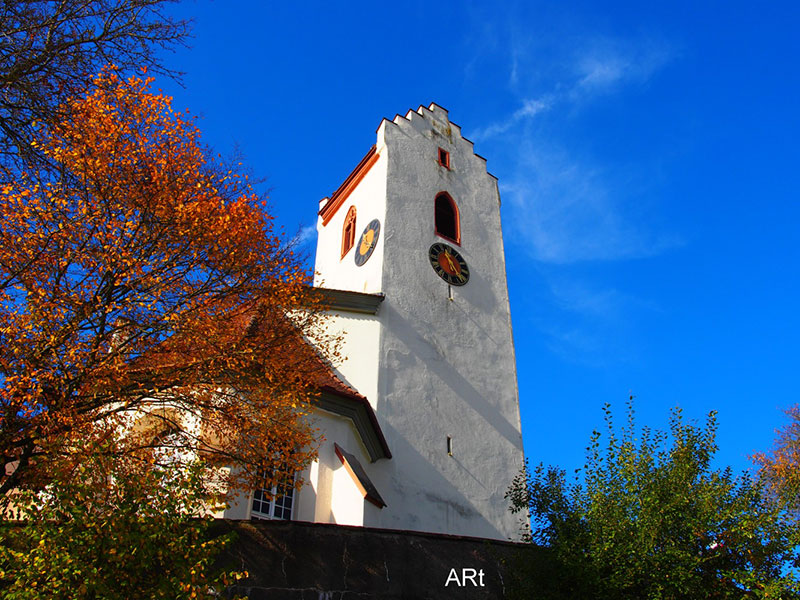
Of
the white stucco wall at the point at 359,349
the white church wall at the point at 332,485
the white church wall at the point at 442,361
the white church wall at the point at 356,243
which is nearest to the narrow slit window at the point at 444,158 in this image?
the white church wall at the point at 442,361

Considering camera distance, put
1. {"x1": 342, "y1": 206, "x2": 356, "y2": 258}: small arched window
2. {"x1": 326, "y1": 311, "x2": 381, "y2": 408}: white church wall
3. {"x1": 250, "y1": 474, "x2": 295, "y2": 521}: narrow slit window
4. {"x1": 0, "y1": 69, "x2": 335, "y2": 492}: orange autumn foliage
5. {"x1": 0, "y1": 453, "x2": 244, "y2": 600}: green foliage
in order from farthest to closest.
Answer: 1. {"x1": 342, "y1": 206, "x2": 356, "y2": 258}: small arched window
2. {"x1": 326, "y1": 311, "x2": 381, "y2": 408}: white church wall
3. {"x1": 250, "y1": 474, "x2": 295, "y2": 521}: narrow slit window
4. {"x1": 0, "y1": 69, "x2": 335, "y2": 492}: orange autumn foliage
5. {"x1": 0, "y1": 453, "x2": 244, "y2": 600}: green foliage

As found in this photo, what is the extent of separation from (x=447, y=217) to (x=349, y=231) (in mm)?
3791

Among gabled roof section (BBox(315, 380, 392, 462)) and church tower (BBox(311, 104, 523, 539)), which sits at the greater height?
church tower (BBox(311, 104, 523, 539))

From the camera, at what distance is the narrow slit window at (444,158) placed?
86.3 feet

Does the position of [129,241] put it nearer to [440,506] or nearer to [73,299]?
[73,299]

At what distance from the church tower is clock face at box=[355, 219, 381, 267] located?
0.16 feet

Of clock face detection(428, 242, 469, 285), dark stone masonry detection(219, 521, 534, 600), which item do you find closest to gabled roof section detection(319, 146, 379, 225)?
clock face detection(428, 242, 469, 285)

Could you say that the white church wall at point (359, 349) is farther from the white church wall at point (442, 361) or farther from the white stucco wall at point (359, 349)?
the white church wall at point (442, 361)

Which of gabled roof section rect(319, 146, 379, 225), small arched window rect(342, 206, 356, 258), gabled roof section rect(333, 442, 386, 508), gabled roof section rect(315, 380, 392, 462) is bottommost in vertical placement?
gabled roof section rect(333, 442, 386, 508)

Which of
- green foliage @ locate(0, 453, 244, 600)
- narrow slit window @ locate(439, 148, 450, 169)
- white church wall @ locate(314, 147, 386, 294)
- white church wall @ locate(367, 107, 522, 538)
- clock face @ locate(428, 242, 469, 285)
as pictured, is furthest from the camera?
narrow slit window @ locate(439, 148, 450, 169)

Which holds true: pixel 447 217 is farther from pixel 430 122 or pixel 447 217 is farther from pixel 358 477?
pixel 358 477

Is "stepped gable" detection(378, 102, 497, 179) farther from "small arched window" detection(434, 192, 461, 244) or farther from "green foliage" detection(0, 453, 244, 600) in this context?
"green foliage" detection(0, 453, 244, 600)

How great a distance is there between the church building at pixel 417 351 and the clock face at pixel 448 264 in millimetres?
49

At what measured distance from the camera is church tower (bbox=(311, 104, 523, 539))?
728 inches
